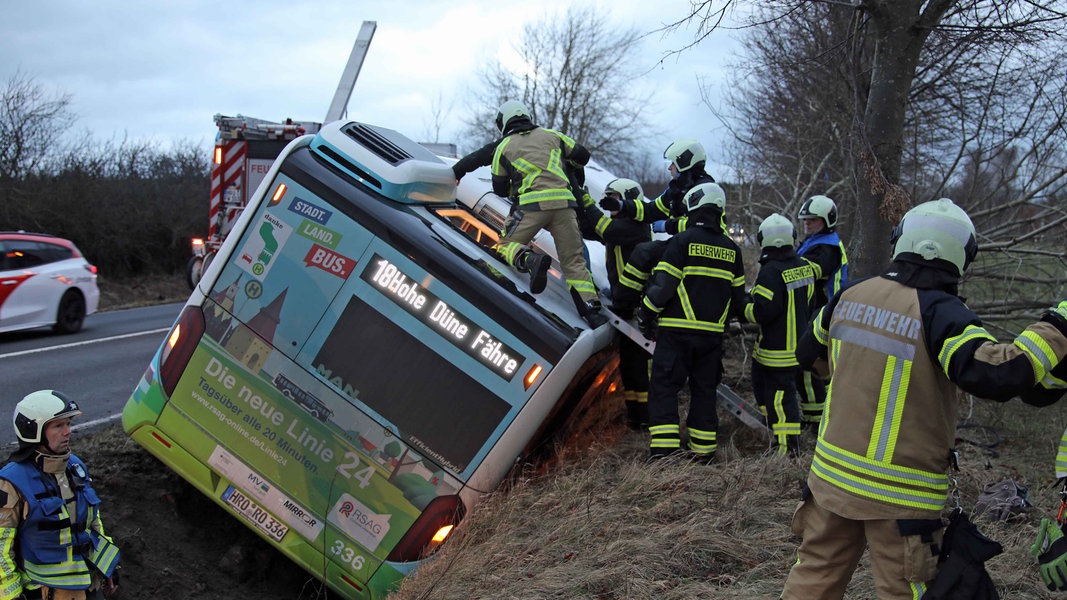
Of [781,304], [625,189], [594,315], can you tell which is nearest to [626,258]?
[625,189]

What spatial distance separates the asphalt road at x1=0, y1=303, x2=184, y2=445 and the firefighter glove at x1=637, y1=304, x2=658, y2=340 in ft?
15.9

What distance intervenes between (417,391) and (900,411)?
7.65 ft

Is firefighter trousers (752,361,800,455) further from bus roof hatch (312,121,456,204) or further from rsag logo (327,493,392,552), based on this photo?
rsag logo (327,493,392,552)

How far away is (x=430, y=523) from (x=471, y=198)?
9.28 feet

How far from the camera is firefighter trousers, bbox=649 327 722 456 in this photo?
5637mm

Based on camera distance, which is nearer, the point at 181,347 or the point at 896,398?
the point at 896,398

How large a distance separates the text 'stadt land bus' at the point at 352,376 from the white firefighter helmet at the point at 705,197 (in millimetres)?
1386

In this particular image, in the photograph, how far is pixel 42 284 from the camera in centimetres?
1248

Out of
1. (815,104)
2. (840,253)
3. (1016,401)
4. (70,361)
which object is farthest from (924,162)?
(70,361)

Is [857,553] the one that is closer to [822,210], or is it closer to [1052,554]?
[1052,554]

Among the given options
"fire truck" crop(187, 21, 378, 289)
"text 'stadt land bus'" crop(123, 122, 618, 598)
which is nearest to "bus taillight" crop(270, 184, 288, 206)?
"text 'stadt land bus'" crop(123, 122, 618, 598)

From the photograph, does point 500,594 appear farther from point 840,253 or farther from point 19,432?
point 840,253

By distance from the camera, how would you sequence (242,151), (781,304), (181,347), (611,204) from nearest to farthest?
(181,347), (781,304), (611,204), (242,151)

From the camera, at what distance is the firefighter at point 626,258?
6410 mm
